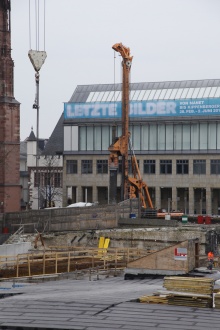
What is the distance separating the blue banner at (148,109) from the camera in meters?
105

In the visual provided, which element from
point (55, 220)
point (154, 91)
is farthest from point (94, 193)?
point (55, 220)

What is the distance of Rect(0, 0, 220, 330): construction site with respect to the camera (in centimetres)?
2189

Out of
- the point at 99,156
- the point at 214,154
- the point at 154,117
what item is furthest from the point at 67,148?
the point at 214,154

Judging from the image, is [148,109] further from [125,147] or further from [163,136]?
[125,147]

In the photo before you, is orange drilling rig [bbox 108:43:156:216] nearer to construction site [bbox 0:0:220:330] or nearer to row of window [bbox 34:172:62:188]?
construction site [bbox 0:0:220:330]

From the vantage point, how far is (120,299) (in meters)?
25.4

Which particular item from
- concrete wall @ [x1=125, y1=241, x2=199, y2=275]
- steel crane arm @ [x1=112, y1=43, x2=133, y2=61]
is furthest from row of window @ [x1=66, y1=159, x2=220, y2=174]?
concrete wall @ [x1=125, y1=241, x2=199, y2=275]

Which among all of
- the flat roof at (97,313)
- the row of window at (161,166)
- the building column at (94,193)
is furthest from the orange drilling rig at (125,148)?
the flat roof at (97,313)

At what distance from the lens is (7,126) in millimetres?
88500

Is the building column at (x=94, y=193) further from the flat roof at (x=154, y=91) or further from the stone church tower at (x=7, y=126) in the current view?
the stone church tower at (x=7, y=126)

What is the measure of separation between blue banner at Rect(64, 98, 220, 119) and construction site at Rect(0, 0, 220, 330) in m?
23.0

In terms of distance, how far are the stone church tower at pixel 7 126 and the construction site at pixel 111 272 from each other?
499 inches

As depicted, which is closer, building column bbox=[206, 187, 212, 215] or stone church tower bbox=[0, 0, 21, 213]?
stone church tower bbox=[0, 0, 21, 213]

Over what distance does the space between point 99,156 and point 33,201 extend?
68.9 feet
